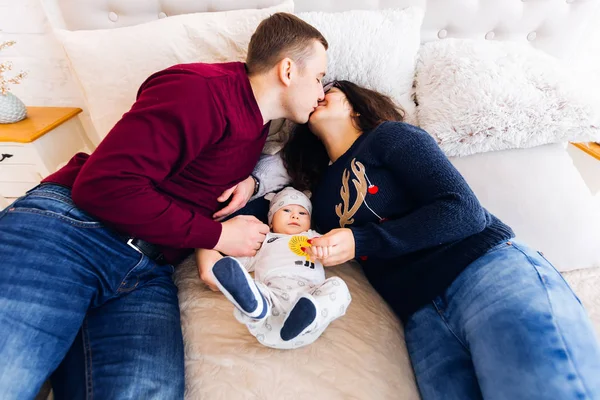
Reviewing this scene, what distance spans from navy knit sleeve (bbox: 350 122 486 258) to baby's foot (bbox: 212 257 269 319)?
0.31 m

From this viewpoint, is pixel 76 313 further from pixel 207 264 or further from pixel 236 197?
pixel 236 197

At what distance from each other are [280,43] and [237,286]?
65 centimetres

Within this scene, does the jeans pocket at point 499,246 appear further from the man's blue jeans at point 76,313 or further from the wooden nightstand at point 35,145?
the wooden nightstand at point 35,145

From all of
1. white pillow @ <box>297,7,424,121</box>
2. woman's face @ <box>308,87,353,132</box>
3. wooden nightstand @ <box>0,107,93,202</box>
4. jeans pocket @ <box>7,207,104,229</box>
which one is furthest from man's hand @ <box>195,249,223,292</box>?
wooden nightstand @ <box>0,107,93,202</box>

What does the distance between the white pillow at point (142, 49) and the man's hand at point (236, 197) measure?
42 cm

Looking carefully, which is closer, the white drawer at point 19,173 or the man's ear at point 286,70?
the man's ear at point 286,70

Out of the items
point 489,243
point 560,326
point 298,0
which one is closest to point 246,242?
point 489,243

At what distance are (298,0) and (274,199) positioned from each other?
0.78 metres

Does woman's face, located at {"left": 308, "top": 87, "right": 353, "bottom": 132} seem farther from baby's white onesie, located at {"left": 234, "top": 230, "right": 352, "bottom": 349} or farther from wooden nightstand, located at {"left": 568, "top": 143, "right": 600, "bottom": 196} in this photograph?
wooden nightstand, located at {"left": 568, "top": 143, "right": 600, "bottom": 196}

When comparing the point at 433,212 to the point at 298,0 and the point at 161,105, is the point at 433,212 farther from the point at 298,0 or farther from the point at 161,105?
the point at 298,0

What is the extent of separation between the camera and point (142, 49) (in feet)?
3.56

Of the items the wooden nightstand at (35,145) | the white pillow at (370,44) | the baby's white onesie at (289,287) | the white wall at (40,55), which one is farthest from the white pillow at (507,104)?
the wooden nightstand at (35,145)

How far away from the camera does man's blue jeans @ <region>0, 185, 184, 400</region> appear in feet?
2.20

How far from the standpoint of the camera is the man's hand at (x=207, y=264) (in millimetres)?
911
